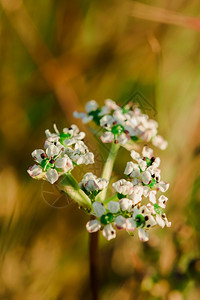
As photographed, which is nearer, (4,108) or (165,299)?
(165,299)

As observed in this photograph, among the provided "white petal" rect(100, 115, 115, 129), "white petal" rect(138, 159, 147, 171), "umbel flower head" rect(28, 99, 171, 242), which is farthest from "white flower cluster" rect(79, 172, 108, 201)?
"white petal" rect(100, 115, 115, 129)

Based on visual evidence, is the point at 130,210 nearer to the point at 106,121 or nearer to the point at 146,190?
the point at 146,190

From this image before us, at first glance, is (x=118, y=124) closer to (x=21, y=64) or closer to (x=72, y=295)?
(x=72, y=295)

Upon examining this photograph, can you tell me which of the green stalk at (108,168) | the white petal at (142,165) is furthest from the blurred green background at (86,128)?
the white petal at (142,165)

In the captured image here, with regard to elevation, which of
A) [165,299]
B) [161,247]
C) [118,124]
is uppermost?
[118,124]

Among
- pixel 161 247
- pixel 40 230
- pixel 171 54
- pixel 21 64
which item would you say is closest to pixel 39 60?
pixel 21 64

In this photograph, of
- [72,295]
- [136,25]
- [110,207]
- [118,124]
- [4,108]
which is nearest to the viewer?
[110,207]
